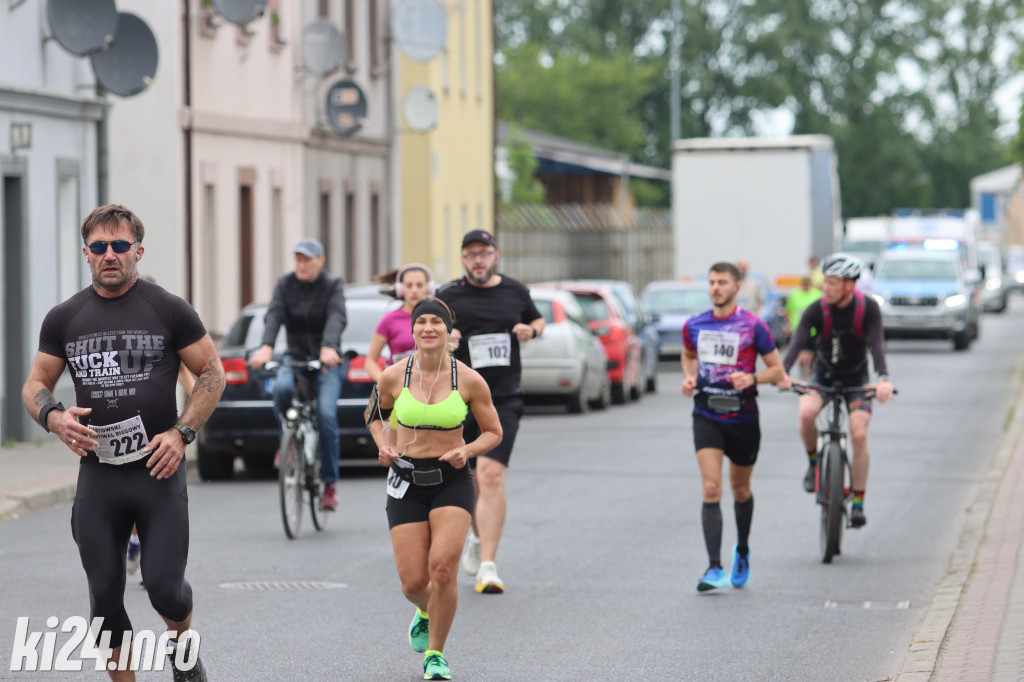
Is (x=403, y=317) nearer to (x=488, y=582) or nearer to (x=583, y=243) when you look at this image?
(x=488, y=582)

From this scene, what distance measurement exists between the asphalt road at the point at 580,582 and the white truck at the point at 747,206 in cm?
2114

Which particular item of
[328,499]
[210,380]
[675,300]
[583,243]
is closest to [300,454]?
[328,499]

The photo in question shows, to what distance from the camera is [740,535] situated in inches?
420

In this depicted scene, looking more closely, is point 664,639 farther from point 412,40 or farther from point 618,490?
point 412,40

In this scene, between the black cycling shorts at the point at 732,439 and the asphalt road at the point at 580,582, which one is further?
the black cycling shorts at the point at 732,439

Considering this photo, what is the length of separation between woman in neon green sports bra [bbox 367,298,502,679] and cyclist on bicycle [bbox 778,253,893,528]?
4.22 meters

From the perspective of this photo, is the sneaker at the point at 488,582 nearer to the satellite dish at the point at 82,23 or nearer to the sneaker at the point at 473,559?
the sneaker at the point at 473,559

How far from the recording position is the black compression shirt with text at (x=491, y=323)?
35.2ft

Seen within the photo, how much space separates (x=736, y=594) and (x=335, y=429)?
3512mm

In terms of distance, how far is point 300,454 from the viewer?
498 inches

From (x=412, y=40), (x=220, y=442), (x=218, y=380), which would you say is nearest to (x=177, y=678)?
(x=218, y=380)

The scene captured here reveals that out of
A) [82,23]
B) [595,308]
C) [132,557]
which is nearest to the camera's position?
[132,557]

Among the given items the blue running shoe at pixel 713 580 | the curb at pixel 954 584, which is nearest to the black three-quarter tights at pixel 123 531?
the curb at pixel 954 584

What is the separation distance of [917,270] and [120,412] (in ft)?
116
